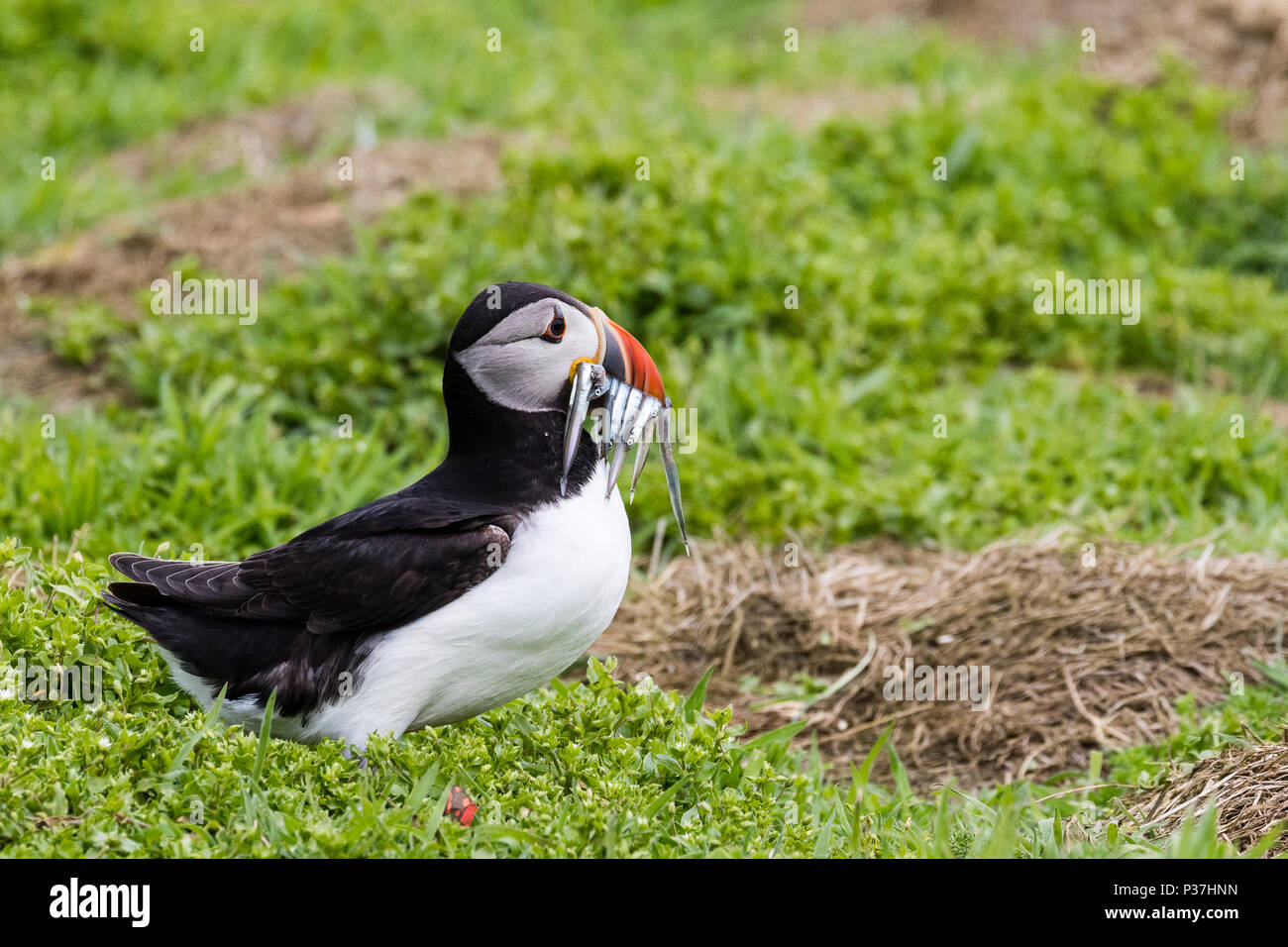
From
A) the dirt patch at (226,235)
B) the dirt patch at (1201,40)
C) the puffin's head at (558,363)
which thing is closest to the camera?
Result: the puffin's head at (558,363)

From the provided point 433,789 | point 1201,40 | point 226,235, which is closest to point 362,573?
point 433,789

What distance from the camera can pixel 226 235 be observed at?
812 centimetres

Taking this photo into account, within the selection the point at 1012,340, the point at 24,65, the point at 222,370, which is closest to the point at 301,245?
the point at 222,370

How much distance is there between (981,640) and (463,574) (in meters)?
2.31

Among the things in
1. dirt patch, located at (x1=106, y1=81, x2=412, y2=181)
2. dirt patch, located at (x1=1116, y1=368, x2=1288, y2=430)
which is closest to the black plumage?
dirt patch, located at (x1=1116, y1=368, x2=1288, y2=430)

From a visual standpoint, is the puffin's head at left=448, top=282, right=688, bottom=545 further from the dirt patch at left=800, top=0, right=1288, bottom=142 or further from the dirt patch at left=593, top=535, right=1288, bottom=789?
the dirt patch at left=800, top=0, right=1288, bottom=142

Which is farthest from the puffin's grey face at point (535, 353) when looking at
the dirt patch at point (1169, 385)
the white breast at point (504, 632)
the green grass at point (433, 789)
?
the dirt patch at point (1169, 385)

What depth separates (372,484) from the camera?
5855mm

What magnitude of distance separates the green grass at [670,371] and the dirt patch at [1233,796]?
15 cm

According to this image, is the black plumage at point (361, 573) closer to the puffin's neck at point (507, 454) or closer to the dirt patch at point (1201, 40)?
the puffin's neck at point (507, 454)

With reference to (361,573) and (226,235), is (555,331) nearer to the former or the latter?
(361,573)

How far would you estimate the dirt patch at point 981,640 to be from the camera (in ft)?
16.0

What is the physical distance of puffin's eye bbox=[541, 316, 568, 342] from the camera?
12.4ft
